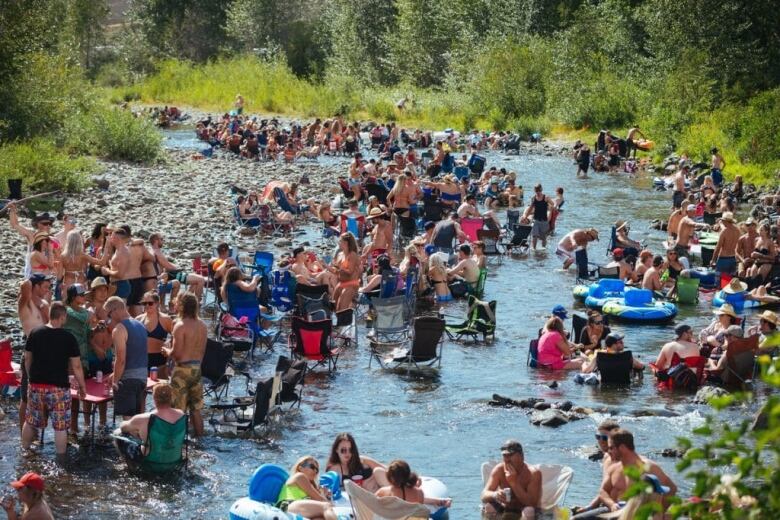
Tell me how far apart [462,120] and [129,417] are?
4067 centimetres

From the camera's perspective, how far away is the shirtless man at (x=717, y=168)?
32.2 m

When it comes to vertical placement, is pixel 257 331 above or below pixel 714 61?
below

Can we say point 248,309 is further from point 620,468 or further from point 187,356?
point 620,468

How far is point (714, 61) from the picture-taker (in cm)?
4178

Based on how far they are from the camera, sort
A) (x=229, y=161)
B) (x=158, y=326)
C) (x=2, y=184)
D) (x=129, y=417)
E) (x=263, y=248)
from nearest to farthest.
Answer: (x=129, y=417) < (x=158, y=326) < (x=263, y=248) < (x=2, y=184) < (x=229, y=161)

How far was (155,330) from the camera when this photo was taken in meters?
12.5

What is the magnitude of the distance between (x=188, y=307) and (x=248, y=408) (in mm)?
1465

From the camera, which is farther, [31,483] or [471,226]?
[471,226]

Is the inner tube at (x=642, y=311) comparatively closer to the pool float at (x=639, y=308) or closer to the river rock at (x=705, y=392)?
the pool float at (x=639, y=308)

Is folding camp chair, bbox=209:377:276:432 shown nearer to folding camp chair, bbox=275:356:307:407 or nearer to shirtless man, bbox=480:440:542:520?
folding camp chair, bbox=275:356:307:407

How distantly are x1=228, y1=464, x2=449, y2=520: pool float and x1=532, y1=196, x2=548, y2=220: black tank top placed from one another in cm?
1380

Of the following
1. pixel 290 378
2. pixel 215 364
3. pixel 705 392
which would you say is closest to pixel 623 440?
pixel 290 378

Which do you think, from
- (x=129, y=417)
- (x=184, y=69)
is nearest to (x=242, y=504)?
(x=129, y=417)

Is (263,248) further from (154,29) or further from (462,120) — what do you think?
(154,29)
